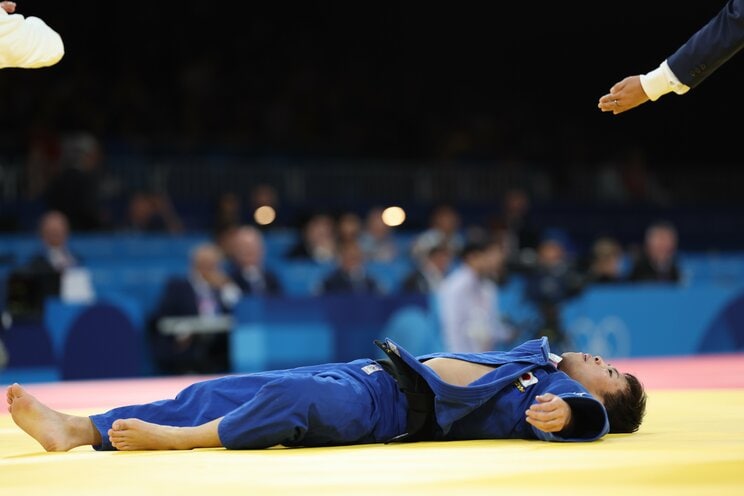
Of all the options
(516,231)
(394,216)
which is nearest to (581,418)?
(516,231)

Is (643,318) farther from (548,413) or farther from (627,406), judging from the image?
(548,413)

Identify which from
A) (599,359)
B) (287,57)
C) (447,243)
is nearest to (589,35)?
(287,57)

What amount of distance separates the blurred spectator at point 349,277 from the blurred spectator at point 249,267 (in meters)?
0.45

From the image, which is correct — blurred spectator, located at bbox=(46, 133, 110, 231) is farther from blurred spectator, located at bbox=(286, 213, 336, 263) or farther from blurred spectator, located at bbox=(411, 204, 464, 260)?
blurred spectator, located at bbox=(411, 204, 464, 260)

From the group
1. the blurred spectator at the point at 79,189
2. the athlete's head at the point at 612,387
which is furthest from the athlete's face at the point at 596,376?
the blurred spectator at the point at 79,189

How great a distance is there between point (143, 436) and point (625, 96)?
83.0 inches

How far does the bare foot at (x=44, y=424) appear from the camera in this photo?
3832 mm

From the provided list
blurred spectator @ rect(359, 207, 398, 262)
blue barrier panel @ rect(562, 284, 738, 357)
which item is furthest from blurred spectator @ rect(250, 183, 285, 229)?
blue barrier panel @ rect(562, 284, 738, 357)

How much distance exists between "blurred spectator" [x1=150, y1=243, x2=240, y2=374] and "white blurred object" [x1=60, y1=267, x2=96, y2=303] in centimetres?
54

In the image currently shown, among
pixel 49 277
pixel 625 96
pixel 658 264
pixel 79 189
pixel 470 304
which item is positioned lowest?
pixel 470 304

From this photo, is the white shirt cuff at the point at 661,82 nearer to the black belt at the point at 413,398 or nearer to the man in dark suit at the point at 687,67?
the man in dark suit at the point at 687,67

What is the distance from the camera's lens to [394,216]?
14.6 meters

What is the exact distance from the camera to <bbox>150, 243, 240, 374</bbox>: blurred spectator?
9492mm

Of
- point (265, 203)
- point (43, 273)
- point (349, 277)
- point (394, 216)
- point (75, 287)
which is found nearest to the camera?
point (43, 273)
